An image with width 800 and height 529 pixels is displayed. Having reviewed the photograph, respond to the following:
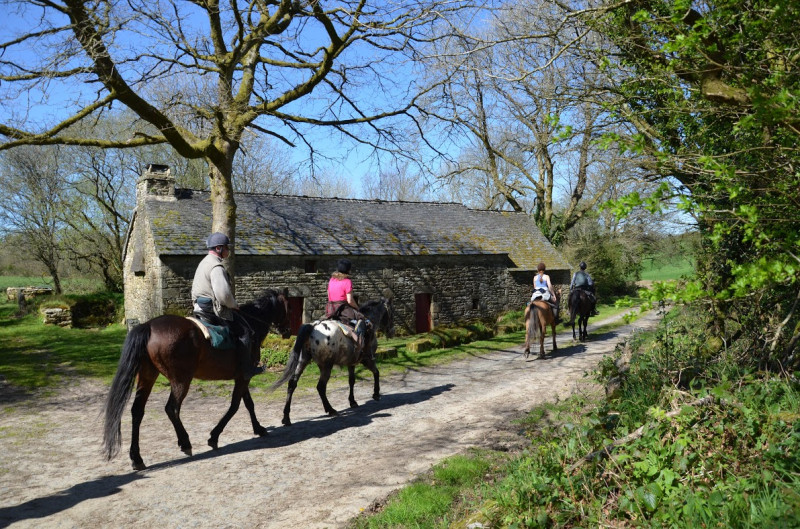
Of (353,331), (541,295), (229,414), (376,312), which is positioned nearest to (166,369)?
(229,414)

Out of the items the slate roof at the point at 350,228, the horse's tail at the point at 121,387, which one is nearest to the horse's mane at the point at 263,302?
the horse's tail at the point at 121,387

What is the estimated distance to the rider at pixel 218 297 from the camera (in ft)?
22.3

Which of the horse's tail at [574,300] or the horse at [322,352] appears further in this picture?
the horse's tail at [574,300]

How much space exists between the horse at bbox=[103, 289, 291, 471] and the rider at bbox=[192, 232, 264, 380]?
0.45ft

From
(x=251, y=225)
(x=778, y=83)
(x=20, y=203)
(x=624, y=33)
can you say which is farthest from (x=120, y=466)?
(x=20, y=203)

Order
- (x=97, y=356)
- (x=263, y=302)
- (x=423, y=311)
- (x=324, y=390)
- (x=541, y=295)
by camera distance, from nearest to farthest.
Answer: (x=263, y=302) → (x=324, y=390) → (x=541, y=295) → (x=97, y=356) → (x=423, y=311)

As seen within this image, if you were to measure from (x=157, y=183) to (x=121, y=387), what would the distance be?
15.0 m

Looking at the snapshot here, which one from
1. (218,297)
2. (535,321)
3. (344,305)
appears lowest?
(535,321)

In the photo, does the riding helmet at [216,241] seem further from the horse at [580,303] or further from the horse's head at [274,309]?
the horse at [580,303]

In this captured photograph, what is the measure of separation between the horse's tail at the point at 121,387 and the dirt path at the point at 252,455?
44 cm

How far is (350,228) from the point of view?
71.1 feet

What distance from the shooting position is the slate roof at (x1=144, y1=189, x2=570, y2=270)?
59.5 feet

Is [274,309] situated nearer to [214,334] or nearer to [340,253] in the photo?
[214,334]

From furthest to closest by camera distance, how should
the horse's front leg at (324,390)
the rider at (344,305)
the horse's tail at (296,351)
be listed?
the rider at (344,305), the horse's front leg at (324,390), the horse's tail at (296,351)
